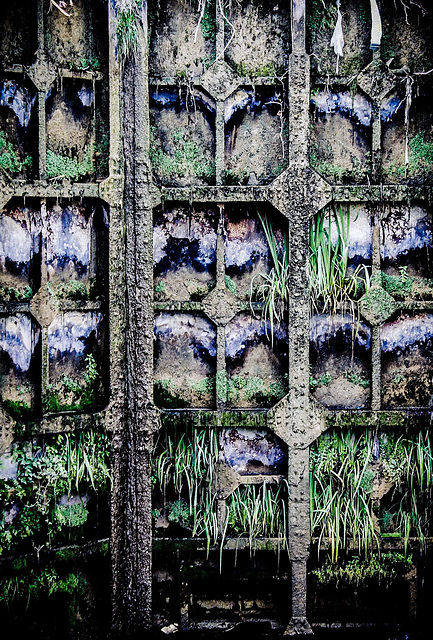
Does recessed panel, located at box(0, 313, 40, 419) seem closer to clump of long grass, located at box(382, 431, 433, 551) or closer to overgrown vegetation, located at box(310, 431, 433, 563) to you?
overgrown vegetation, located at box(310, 431, 433, 563)

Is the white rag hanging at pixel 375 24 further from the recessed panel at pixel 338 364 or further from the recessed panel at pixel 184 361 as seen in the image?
the recessed panel at pixel 184 361

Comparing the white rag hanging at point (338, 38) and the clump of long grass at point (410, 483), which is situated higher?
the white rag hanging at point (338, 38)

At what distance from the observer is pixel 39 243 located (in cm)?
307

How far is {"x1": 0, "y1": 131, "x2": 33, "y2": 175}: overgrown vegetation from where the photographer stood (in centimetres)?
298

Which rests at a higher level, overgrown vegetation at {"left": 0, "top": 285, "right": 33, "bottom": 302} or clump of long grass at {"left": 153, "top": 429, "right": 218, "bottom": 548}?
overgrown vegetation at {"left": 0, "top": 285, "right": 33, "bottom": 302}

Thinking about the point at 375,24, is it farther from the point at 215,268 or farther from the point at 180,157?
the point at 215,268

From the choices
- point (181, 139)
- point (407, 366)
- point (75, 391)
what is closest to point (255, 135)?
point (181, 139)

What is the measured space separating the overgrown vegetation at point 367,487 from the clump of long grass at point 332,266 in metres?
0.76

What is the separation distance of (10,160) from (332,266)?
1811mm

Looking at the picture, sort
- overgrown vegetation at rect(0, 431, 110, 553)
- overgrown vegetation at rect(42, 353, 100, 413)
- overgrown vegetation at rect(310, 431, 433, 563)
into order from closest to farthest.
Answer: overgrown vegetation at rect(0, 431, 110, 553) < overgrown vegetation at rect(42, 353, 100, 413) < overgrown vegetation at rect(310, 431, 433, 563)

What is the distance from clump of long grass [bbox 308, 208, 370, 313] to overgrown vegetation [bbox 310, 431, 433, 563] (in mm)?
763

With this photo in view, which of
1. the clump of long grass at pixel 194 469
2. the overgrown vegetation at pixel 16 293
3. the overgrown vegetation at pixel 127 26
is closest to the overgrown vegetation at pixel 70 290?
the overgrown vegetation at pixel 16 293

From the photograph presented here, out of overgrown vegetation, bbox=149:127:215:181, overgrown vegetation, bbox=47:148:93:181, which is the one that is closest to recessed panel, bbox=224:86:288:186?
overgrown vegetation, bbox=149:127:215:181

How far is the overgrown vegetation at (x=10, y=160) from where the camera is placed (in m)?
2.98
